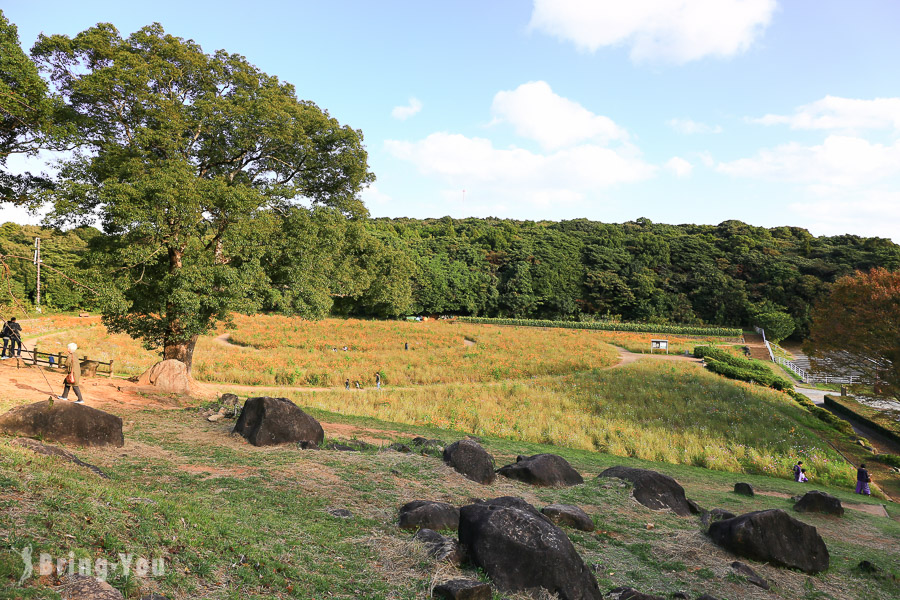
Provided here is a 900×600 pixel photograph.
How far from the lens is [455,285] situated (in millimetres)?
72875

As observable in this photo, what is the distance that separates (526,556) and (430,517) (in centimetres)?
192

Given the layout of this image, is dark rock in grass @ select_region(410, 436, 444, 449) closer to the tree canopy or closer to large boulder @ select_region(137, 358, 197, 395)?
large boulder @ select_region(137, 358, 197, 395)

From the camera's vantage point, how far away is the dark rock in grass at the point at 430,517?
7020 mm

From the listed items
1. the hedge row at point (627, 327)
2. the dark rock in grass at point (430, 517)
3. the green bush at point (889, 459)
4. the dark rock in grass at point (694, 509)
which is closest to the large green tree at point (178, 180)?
the dark rock in grass at point (430, 517)

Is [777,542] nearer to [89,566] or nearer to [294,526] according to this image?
[294,526]

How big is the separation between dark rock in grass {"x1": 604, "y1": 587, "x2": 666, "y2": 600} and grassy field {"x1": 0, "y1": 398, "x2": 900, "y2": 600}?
0.28 meters

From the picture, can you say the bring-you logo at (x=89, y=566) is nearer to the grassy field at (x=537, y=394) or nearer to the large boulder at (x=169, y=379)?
the large boulder at (x=169, y=379)

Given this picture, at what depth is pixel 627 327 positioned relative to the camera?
62719mm

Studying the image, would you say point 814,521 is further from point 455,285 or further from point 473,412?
point 455,285

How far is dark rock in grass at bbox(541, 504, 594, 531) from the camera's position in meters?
8.09

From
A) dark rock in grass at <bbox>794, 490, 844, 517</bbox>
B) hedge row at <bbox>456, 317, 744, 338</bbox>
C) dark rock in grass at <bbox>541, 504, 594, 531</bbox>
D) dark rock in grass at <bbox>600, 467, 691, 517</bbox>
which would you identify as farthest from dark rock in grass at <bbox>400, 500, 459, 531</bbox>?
hedge row at <bbox>456, 317, 744, 338</bbox>

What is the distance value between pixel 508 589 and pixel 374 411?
50.3 feet

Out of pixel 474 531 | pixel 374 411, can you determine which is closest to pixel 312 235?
pixel 374 411

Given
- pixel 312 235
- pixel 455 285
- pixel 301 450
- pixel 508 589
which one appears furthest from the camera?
pixel 455 285
